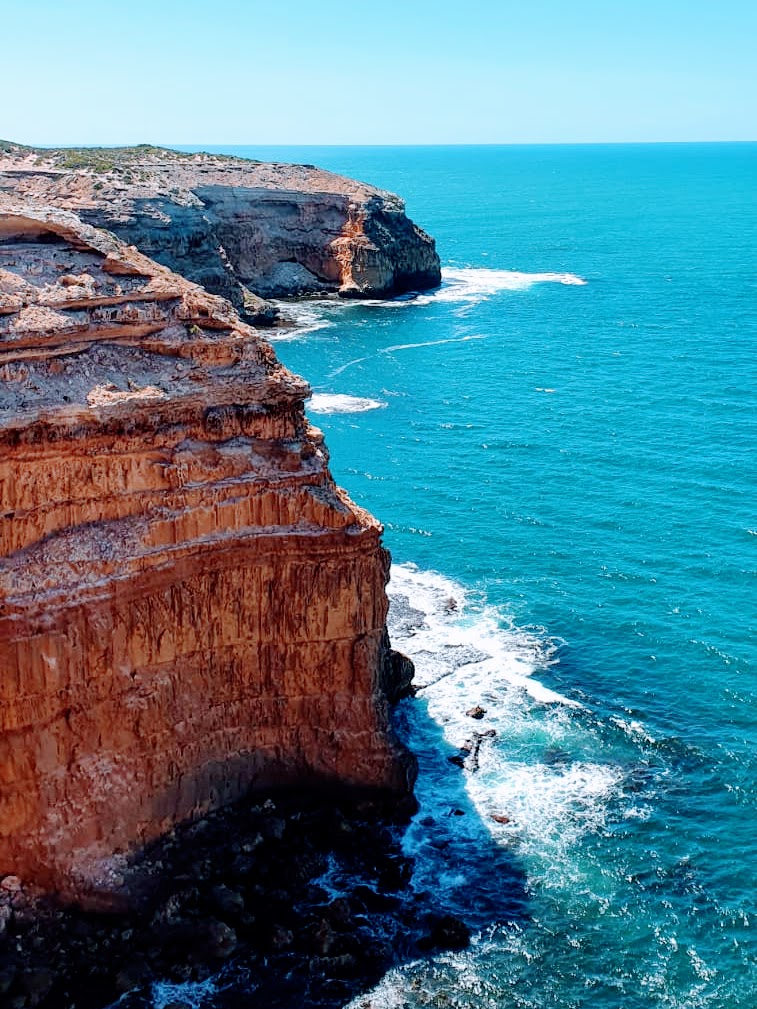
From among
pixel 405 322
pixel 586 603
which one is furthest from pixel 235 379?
pixel 405 322

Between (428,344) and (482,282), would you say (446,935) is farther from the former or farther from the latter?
(482,282)

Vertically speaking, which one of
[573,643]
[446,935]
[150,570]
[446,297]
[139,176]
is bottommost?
[446,935]

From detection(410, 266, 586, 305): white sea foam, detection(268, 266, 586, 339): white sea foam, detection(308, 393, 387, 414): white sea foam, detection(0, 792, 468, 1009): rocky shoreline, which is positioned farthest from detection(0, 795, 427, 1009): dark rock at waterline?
detection(410, 266, 586, 305): white sea foam

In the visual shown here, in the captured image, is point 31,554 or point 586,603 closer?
point 31,554

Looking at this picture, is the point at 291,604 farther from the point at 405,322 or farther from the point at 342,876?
the point at 405,322

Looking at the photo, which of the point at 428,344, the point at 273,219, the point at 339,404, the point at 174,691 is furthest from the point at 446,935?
the point at 273,219

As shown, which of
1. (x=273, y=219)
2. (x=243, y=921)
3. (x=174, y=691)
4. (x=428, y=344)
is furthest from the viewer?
(x=273, y=219)
